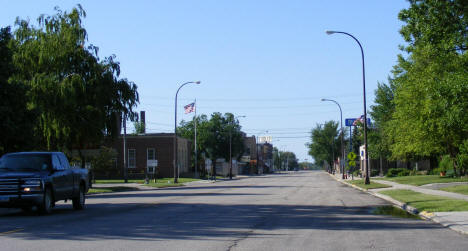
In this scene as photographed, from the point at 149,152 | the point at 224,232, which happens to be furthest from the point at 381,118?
the point at 224,232

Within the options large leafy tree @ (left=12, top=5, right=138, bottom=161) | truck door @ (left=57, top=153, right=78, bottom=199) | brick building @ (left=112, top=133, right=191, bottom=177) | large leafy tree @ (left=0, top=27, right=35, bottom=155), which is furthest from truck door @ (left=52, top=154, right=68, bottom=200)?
brick building @ (left=112, top=133, right=191, bottom=177)

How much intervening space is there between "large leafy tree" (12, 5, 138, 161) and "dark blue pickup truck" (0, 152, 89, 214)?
19.1 meters

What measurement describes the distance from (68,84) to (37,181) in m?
22.1

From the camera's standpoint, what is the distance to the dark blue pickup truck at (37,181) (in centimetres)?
1691

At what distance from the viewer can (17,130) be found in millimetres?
27062

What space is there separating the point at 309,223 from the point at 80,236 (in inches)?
239

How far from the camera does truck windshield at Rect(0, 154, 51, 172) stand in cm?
1802

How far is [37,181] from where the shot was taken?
17.2 m

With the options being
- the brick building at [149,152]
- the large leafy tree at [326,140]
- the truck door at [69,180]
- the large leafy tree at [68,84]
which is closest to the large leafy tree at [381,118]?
the brick building at [149,152]

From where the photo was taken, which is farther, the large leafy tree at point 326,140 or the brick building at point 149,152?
the large leafy tree at point 326,140

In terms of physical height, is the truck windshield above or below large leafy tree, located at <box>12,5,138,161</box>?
below

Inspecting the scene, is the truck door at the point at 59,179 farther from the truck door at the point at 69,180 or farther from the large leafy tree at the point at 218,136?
the large leafy tree at the point at 218,136

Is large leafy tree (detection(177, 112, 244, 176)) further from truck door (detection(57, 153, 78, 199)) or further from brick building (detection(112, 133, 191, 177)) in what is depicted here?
truck door (detection(57, 153, 78, 199))

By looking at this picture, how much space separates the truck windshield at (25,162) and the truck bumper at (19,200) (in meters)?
1.22
